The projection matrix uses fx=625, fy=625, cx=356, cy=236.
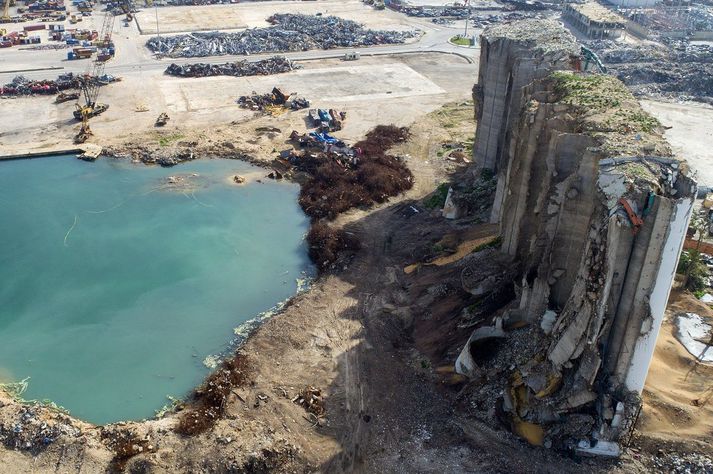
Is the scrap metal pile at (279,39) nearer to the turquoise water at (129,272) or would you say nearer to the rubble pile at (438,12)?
the rubble pile at (438,12)

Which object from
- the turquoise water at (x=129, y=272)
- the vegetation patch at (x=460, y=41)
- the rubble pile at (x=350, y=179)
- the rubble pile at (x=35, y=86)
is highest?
the vegetation patch at (x=460, y=41)

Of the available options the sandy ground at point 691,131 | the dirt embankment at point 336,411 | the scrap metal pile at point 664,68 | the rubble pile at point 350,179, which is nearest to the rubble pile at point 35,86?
the rubble pile at point 350,179

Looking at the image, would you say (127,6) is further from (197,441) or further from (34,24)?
(197,441)

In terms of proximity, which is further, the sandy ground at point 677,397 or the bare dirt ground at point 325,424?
the bare dirt ground at point 325,424

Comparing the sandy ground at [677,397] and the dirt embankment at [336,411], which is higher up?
the sandy ground at [677,397]

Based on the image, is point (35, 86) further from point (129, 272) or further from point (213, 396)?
point (213, 396)

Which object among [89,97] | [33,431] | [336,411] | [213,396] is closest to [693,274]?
[336,411]

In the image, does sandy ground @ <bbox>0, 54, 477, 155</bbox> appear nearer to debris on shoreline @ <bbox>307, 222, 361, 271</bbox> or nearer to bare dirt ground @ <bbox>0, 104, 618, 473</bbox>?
debris on shoreline @ <bbox>307, 222, 361, 271</bbox>

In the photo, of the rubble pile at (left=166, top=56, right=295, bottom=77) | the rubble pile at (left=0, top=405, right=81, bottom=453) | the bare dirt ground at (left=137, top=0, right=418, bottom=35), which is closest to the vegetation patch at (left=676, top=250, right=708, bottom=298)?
the rubble pile at (left=0, top=405, right=81, bottom=453)
